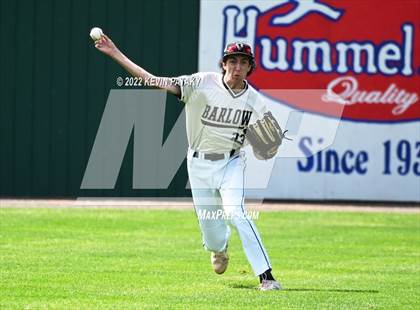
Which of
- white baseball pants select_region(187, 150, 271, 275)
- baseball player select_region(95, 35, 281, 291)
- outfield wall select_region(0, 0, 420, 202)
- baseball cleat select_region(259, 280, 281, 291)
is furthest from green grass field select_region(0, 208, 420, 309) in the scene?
outfield wall select_region(0, 0, 420, 202)

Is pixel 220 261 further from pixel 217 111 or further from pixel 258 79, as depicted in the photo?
pixel 258 79

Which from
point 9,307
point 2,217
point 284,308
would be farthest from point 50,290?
point 2,217

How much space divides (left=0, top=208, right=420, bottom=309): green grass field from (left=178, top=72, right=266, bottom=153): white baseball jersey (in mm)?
1310

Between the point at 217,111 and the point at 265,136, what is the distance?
598 millimetres

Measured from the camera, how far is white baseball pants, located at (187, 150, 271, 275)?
9602 mm

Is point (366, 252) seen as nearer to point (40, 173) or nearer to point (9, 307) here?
point (9, 307)

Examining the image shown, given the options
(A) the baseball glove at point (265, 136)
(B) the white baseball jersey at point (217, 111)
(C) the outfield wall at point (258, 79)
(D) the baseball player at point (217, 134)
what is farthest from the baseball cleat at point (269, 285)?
(C) the outfield wall at point (258, 79)

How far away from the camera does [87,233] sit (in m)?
14.4

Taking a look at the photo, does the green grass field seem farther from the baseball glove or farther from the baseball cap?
the baseball cap

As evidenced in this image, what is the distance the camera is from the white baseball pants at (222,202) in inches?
378

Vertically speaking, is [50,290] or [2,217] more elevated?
[50,290]

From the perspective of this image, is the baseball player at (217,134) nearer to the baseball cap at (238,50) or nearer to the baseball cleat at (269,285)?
the baseball cap at (238,50)

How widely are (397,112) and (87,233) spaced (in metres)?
7.48

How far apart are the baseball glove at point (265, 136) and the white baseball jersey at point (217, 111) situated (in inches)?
6.4
